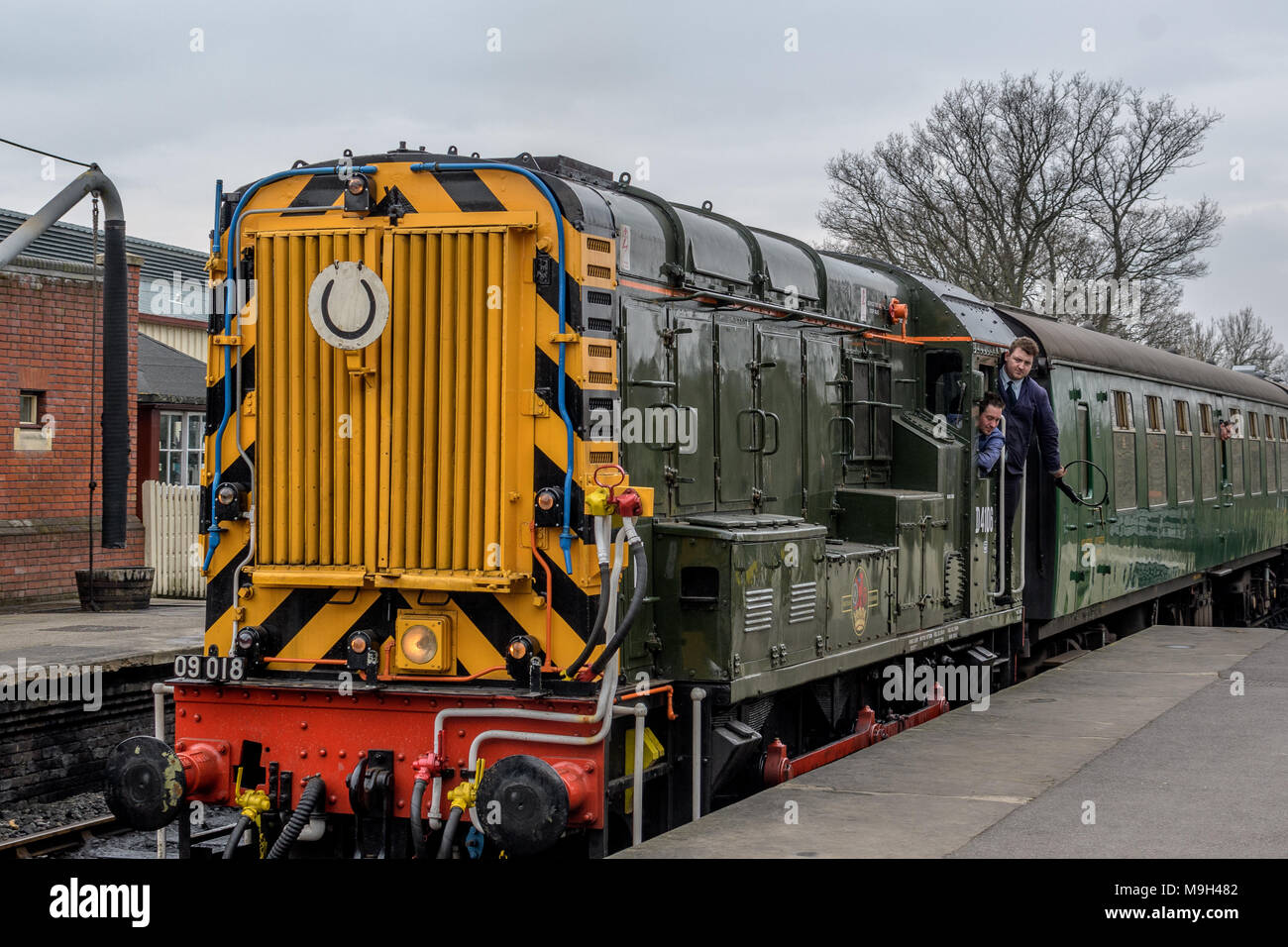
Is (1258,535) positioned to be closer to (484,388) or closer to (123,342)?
(123,342)

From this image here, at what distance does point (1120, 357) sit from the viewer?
14.7 metres

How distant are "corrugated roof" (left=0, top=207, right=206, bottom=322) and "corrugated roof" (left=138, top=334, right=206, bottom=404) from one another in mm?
1651

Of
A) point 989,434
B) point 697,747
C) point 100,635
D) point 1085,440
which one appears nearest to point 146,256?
point 100,635

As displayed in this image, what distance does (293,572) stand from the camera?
256 inches

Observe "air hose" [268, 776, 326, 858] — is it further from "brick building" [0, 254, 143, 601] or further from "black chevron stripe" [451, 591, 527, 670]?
"brick building" [0, 254, 143, 601]

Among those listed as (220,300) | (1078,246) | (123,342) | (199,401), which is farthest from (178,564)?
(1078,246)

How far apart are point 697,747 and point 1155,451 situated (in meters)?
10.7

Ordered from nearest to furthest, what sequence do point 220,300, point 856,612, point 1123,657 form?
point 220,300, point 856,612, point 1123,657

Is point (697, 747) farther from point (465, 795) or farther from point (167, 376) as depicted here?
point (167, 376)

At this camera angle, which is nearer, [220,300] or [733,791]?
[220,300]

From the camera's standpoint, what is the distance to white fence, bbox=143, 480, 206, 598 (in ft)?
62.6

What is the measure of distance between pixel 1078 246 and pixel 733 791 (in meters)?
33.0

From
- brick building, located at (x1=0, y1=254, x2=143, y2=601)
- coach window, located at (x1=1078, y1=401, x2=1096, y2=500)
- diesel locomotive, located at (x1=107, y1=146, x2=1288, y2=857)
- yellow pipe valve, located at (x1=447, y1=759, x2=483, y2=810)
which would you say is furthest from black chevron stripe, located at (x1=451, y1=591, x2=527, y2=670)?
brick building, located at (x1=0, y1=254, x2=143, y2=601)

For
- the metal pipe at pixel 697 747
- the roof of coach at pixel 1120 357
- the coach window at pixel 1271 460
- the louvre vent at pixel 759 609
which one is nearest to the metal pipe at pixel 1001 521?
the roof of coach at pixel 1120 357
